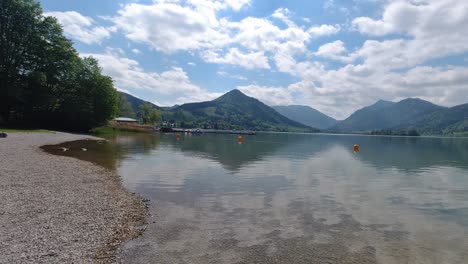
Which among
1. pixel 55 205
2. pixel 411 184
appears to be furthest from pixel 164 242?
pixel 411 184

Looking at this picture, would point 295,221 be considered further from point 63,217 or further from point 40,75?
point 40,75

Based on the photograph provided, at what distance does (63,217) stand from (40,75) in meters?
80.8

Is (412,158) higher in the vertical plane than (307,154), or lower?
higher

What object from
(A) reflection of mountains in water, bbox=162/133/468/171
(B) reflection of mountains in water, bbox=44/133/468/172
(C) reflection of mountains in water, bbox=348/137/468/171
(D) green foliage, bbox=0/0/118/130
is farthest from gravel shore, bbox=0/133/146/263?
(D) green foliage, bbox=0/0/118/130

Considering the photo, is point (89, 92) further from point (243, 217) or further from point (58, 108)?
point (243, 217)

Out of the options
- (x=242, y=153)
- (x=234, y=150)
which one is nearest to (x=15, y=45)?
(x=234, y=150)

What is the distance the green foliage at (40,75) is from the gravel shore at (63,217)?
225 ft

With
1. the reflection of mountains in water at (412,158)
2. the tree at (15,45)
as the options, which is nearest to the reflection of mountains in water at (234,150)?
the reflection of mountains in water at (412,158)

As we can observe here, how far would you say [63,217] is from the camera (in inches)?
523

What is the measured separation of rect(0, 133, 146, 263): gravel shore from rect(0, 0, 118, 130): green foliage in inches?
2695

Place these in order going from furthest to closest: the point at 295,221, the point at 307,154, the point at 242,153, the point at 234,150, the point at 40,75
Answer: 1. the point at 40,75
2. the point at 234,150
3. the point at 307,154
4. the point at 242,153
5. the point at 295,221

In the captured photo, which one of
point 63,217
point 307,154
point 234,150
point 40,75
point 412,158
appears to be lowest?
point 234,150

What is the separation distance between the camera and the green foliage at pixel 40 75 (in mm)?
77688

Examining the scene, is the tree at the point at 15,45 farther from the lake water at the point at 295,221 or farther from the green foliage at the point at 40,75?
the lake water at the point at 295,221
